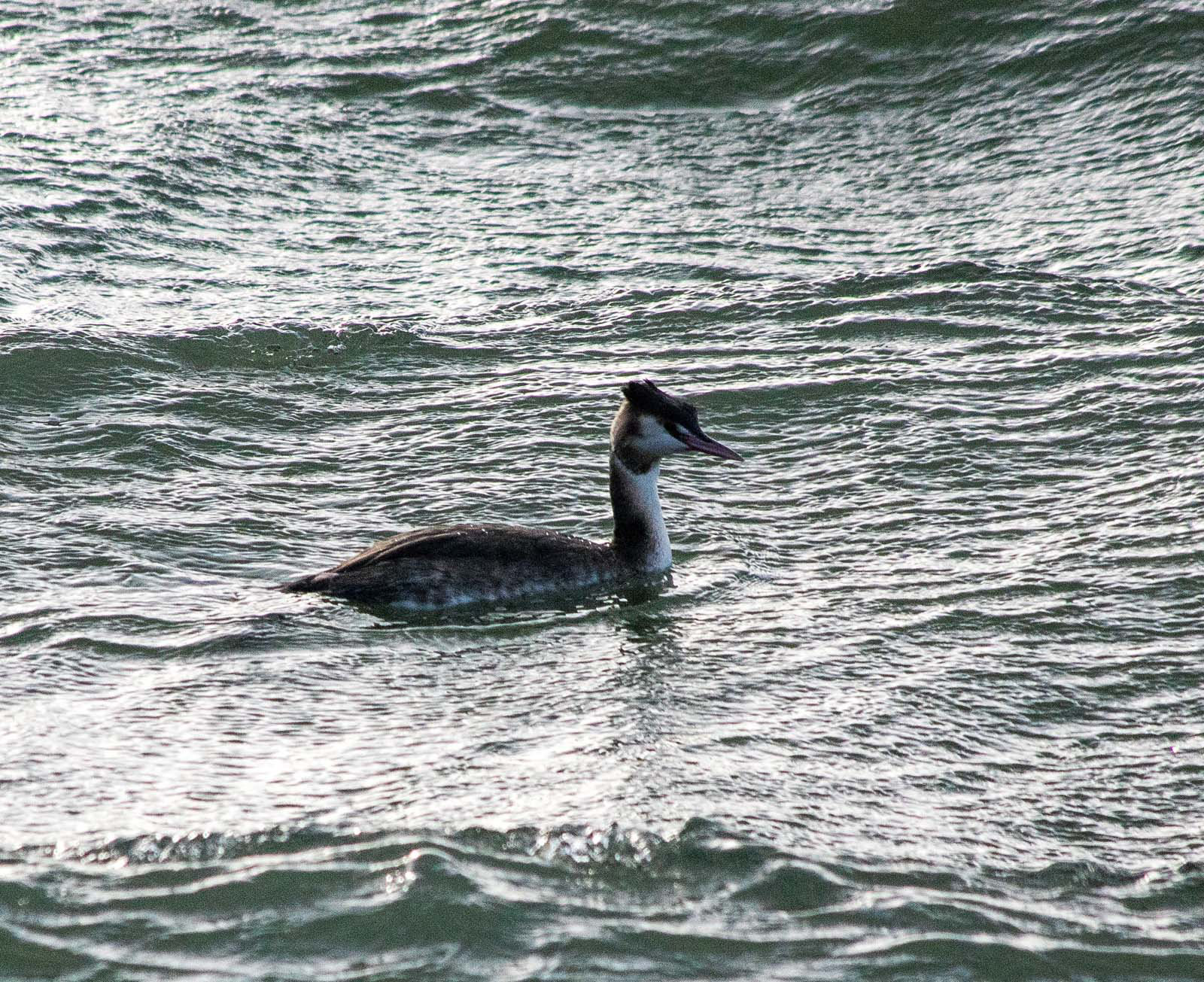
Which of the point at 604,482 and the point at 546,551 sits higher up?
the point at 604,482

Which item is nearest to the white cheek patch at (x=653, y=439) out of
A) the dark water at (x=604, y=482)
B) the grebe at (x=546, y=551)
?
the grebe at (x=546, y=551)

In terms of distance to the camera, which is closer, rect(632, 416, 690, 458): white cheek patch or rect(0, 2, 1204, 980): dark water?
rect(0, 2, 1204, 980): dark water

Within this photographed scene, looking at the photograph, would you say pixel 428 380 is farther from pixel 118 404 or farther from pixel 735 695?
pixel 735 695

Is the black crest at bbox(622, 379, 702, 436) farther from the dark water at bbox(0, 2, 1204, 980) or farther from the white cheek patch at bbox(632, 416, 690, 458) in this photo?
the dark water at bbox(0, 2, 1204, 980)

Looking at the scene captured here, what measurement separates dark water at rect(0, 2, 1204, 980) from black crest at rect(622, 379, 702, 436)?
68 cm

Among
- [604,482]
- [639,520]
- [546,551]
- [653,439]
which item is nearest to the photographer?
[546,551]

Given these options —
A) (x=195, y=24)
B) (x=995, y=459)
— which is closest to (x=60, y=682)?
(x=995, y=459)

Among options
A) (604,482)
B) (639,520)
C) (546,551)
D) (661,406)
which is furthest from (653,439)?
(604,482)

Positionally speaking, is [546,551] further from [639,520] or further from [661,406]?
[661,406]

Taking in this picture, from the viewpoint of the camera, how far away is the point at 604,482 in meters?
9.61

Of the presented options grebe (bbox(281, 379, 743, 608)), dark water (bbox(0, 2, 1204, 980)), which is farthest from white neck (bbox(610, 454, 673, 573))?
dark water (bbox(0, 2, 1204, 980))

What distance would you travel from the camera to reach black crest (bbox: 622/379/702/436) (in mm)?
8539

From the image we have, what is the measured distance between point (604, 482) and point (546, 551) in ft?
4.78

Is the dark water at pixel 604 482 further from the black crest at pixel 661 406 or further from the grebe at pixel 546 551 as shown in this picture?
the black crest at pixel 661 406
